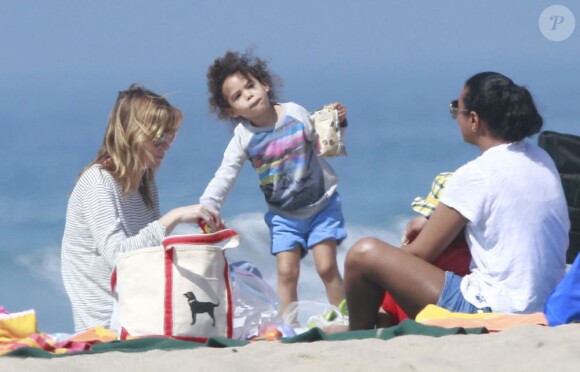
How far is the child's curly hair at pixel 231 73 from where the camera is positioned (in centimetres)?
625

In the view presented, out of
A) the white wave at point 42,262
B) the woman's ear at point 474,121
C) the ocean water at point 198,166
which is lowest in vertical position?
the white wave at point 42,262

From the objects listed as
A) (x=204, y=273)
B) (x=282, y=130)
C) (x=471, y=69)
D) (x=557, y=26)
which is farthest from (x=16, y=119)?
(x=204, y=273)

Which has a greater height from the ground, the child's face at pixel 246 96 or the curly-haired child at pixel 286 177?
the child's face at pixel 246 96

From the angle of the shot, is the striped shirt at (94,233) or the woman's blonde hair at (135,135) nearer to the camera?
the striped shirt at (94,233)

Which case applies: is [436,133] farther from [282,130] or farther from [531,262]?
[531,262]

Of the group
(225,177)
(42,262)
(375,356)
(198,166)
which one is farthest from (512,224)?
(198,166)

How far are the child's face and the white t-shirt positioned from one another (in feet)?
5.40

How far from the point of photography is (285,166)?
612 cm

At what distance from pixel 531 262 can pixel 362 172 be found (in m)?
10.5

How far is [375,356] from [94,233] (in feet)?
5.59

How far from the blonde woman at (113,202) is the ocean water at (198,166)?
449 centimetres

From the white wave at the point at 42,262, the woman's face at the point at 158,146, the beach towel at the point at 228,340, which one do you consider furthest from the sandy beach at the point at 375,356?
the white wave at the point at 42,262

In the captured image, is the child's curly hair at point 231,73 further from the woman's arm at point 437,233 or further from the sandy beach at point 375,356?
the sandy beach at point 375,356

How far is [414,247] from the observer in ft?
15.7
